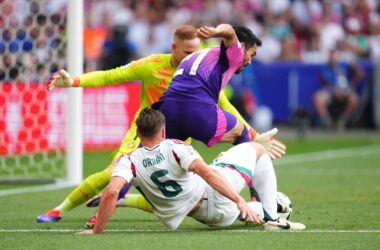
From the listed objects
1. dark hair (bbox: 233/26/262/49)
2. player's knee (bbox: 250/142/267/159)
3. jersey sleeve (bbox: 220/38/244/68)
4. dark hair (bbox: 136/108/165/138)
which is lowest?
player's knee (bbox: 250/142/267/159)

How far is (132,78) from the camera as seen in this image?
33.2 ft

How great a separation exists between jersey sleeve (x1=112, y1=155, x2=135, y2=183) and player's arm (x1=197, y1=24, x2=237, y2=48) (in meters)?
1.16

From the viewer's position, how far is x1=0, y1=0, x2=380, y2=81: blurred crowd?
81.9 ft

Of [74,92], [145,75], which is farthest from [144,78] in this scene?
[74,92]

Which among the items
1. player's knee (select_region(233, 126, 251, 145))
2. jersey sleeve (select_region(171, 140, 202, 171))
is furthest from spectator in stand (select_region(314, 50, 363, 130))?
Result: jersey sleeve (select_region(171, 140, 202, 171))

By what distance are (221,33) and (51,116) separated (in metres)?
9.38

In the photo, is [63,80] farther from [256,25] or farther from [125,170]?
[256,25]

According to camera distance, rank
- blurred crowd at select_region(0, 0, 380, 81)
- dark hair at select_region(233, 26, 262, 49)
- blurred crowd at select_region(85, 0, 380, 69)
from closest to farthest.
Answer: dark hair at select_region(233, 26, 262, 49) < blurred crowd at select_region(0, 0, 380, 81) < blurred crowd at select_region(85, 0, 380, 69)

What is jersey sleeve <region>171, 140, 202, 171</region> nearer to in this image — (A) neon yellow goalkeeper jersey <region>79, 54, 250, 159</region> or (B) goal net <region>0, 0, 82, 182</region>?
(A) neon yellow goalkeeper jersey <region>79, 54, 250, 159</region>

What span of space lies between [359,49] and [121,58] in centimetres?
592

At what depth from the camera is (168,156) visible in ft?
27.7

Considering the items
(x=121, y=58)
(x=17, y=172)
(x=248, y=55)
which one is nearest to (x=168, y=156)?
(x=248, y=55)

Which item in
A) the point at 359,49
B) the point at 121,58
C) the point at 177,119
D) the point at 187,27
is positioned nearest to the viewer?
the point at 177,119

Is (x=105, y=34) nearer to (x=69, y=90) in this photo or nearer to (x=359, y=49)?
A: (x=359, y=49)
